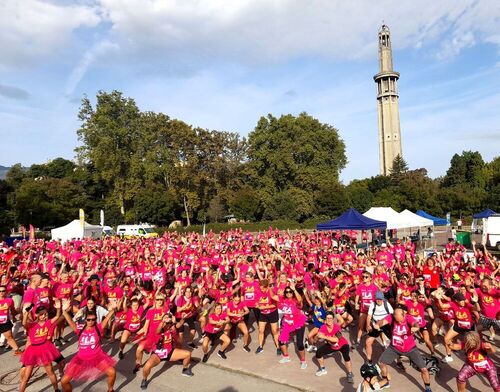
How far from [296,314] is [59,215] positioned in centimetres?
4825

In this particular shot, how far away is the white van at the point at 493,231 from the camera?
22.2 meters

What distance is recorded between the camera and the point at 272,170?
51.4m

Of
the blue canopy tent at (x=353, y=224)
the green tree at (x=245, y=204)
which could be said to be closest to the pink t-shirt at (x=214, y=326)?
the blue canopy tent at (x=353, y=224)

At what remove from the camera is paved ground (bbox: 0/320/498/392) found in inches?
263

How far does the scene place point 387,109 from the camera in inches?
3627

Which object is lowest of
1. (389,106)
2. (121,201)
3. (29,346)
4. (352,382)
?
(352,382)

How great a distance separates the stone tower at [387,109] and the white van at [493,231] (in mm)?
69329

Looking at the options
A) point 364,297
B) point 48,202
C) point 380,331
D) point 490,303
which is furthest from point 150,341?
point 48,202

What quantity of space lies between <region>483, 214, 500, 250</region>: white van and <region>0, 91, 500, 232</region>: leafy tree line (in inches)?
1084

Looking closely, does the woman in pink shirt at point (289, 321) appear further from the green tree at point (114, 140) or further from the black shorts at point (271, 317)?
the green tree at point (114, 140)

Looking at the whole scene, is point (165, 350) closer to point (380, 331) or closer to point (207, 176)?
point (380, 331)

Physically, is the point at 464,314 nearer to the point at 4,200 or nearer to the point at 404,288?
the point at 404,288

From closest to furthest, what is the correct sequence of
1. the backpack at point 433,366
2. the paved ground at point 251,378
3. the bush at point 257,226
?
the paved ground at point 251,378 < the backpack at point 433,366 < the bush at point 257,226

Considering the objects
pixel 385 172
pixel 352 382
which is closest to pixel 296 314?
pixel 352 382
